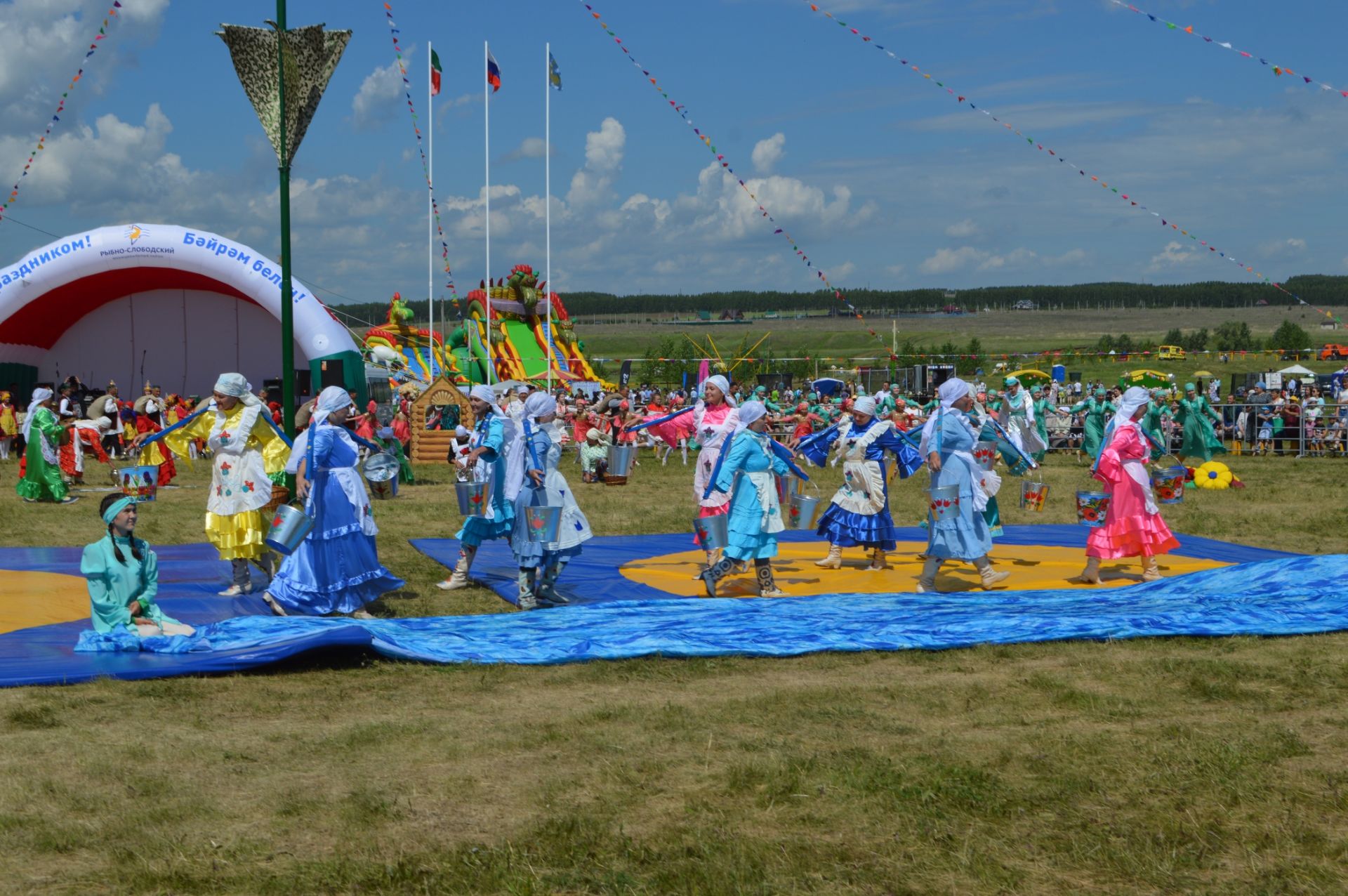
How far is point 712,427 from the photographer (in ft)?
34.9

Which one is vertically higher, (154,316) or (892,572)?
(154,316)

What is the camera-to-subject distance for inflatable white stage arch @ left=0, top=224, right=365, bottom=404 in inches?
1036

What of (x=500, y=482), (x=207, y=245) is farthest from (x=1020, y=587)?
(x=207, y=245)

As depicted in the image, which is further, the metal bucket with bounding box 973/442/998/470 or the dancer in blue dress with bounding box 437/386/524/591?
the metal bucket with bounding box 973/442/998/470

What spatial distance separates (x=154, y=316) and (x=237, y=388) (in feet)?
77.3

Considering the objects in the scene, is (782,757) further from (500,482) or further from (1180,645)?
(500,482)

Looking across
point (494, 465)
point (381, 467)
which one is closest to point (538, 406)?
point (494, 465)

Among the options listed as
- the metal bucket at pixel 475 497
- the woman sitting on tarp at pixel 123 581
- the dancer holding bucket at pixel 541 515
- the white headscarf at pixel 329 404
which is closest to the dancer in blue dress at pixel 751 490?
the dancer holding bucket at pixel 541 515

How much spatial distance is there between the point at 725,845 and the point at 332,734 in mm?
2176

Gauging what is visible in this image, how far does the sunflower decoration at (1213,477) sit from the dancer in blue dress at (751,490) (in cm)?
1166

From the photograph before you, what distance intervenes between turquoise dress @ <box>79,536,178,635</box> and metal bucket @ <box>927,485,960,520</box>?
5382 mm

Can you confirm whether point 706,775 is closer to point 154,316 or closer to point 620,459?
point 620,459

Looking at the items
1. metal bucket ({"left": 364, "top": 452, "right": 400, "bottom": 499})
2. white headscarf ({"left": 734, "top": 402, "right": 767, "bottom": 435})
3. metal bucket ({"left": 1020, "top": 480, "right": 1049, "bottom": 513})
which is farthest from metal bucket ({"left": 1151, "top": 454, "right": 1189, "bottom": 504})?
metal bucket ({"left": 364, "top": 452, "right": 400, "bottom": 499})

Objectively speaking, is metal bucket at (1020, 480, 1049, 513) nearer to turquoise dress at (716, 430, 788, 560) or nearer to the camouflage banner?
turquoise dress at (716, 430, 788, 560)
